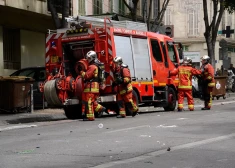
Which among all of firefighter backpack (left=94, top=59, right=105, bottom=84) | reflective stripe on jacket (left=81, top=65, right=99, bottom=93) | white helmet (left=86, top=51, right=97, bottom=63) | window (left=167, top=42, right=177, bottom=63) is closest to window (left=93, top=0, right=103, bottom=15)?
window (left=167, top=42, right=177, bottom=63)

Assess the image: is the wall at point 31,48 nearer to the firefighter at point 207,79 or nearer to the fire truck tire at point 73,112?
the fire truck tire at point 73,112

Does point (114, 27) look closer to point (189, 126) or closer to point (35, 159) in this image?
point (189, 126)

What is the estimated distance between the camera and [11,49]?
2359cm

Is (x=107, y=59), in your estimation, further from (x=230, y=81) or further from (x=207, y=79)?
(x=230, y=81)

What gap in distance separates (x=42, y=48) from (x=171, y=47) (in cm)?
849

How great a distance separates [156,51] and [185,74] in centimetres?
117

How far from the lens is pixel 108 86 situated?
15.5 meters

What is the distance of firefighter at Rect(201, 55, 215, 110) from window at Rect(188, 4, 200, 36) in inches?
1229

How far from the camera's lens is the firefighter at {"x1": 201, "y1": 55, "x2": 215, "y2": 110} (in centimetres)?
1781

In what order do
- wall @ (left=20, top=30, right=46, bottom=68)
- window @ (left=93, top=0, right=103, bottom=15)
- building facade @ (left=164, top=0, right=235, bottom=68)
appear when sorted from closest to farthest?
wall @ (left=20, top=30, right=46, bottom=68) → window @ (left=93, top=0, right=103, bottom=15) → building facade @ (left=164, top=0, right=235, bottom=68)

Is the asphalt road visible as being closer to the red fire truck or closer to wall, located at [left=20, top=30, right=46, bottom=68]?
the red fire truck

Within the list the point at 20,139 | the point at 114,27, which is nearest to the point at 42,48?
the point at 114,27

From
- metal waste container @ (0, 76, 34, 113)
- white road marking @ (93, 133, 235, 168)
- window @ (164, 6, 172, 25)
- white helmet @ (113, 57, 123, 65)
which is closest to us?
white road marking @ (93, 133, 235, 168)

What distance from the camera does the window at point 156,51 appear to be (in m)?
17.5
